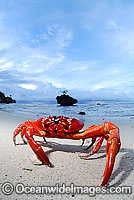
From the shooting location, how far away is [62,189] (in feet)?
7.63

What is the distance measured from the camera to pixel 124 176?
270 centimetres

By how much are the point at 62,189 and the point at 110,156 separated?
809mm

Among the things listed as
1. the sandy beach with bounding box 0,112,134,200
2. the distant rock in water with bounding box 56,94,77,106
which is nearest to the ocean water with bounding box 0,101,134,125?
the distant rock in water with bounding box 56,94,77,106

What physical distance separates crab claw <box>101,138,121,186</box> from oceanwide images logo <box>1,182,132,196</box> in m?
0.13

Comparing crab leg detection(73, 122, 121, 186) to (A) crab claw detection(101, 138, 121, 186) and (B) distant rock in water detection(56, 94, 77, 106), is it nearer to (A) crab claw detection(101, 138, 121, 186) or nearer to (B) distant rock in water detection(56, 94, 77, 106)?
(A) crab claw detection(101, 138, 121, 186)

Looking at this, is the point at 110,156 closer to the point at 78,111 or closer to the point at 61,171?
the point at 61,171

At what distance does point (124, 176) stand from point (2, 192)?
5.95 feet

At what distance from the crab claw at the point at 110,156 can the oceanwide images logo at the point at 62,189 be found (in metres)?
0.13

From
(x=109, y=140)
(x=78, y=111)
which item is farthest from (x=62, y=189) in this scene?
(x=78, y=111)

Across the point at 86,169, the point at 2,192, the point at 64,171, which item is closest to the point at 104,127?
the point at 86,169

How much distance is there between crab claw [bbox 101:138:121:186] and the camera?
2393mm

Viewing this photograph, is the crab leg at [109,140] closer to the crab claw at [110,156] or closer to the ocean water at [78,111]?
the crab claw at [110,156]

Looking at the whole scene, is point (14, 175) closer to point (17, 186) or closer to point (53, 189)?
point (17, 186)

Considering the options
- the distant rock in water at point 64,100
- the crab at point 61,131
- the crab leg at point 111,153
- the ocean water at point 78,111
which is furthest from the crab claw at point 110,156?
the distant rock in water at point 64,100
